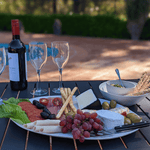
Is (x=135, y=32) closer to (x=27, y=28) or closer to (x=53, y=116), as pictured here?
(x=27, y=28)

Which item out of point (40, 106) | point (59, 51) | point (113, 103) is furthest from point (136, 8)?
point (40, 106)

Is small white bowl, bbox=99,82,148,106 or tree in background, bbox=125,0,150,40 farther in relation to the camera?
tree in background, bbox=125,0,150,40

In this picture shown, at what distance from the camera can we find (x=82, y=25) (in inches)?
489

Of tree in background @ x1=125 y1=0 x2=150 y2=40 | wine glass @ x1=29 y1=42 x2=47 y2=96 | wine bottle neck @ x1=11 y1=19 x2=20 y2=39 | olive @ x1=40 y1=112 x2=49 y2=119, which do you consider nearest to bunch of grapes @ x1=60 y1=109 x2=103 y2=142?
olive @ x1=40 y1=112 x2=49 y2=119

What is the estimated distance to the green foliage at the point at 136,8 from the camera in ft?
33.3

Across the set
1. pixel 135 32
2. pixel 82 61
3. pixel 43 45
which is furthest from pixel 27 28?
pixel 43 45

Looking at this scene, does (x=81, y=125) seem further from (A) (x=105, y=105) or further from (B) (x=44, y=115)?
(A) (x=105, y=105)

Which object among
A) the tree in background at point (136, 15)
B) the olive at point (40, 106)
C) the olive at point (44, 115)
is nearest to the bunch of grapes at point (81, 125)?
the olive at point (44, 115)

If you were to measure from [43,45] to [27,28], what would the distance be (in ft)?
45.6

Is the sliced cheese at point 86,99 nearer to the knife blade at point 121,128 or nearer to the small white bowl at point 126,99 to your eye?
the small white bowl at point 126,99

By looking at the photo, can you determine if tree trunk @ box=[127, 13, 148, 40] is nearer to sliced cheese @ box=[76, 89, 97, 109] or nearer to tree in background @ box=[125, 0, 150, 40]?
tree in background @ box=[125, 0, 150, 40]

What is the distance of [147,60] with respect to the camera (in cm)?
→ 654

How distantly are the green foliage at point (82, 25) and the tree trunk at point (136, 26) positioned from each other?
0.32 metres

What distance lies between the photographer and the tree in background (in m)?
10.2
